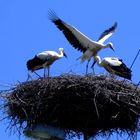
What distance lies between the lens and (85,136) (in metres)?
12.8

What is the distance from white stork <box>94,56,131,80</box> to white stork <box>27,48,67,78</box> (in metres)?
0.83

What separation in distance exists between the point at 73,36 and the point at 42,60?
94 centimetres

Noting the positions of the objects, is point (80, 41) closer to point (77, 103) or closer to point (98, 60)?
point (98, 60)

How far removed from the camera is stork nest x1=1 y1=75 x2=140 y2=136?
1240 centimetres

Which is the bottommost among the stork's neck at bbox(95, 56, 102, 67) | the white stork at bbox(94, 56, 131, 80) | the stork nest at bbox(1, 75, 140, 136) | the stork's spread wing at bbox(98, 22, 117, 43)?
the stork nest at bbox(1, 75, 140, 136)

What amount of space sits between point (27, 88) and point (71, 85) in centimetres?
77

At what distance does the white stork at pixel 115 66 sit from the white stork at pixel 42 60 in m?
0.83

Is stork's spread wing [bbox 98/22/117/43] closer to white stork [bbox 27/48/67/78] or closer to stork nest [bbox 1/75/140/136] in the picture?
white stork [bbox 27/48/67/78]

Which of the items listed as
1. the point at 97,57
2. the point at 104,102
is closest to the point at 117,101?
the point at 104,102

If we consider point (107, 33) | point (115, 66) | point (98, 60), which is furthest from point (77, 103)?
point (107, 33)

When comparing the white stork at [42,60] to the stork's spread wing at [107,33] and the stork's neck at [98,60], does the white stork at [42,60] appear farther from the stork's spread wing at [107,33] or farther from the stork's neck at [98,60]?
the stork's spread wing at [107,33]

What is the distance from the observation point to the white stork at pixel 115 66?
45.8 feet

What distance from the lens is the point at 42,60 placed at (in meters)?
14.3

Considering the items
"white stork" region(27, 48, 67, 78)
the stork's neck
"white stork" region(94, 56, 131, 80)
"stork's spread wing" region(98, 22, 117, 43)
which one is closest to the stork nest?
"white stork" region(94, 56, 131, 80)
